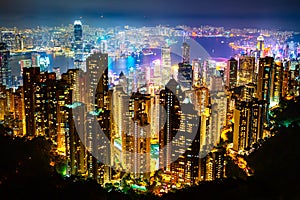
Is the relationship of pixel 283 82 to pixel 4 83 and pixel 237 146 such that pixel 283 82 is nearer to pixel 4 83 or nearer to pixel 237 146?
pixel 237 146

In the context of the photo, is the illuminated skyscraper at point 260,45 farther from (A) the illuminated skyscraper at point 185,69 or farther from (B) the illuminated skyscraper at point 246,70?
(A) the illuminated skyscraper at point 185,69

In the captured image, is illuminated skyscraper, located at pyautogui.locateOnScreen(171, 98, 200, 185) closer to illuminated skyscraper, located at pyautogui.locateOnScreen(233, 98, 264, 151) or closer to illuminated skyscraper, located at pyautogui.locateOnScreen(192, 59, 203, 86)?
illuminated skyscraper, located at pyautogui.locateOnScreen(233, 98, 264, 151)

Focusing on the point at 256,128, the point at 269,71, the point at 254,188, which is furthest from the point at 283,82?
the point at 254,188

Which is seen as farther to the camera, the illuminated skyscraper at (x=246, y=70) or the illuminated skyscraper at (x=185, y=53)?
the illuminated skyscraper at (x=246, y=70)

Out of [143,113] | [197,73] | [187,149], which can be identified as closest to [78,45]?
[197,73]

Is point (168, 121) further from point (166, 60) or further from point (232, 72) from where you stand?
point (232, 72)

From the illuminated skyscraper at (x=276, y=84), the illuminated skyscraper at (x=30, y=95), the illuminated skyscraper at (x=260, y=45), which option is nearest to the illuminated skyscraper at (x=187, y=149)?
the illuminated skyscraper at (x=30, y=95)

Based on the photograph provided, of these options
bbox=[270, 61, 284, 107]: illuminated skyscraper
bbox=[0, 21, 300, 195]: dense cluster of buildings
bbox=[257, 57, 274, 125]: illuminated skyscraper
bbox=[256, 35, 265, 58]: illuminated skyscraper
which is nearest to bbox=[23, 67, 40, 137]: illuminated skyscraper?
bbox=[0, 21, 300, 195]: dense cluster of buildings
